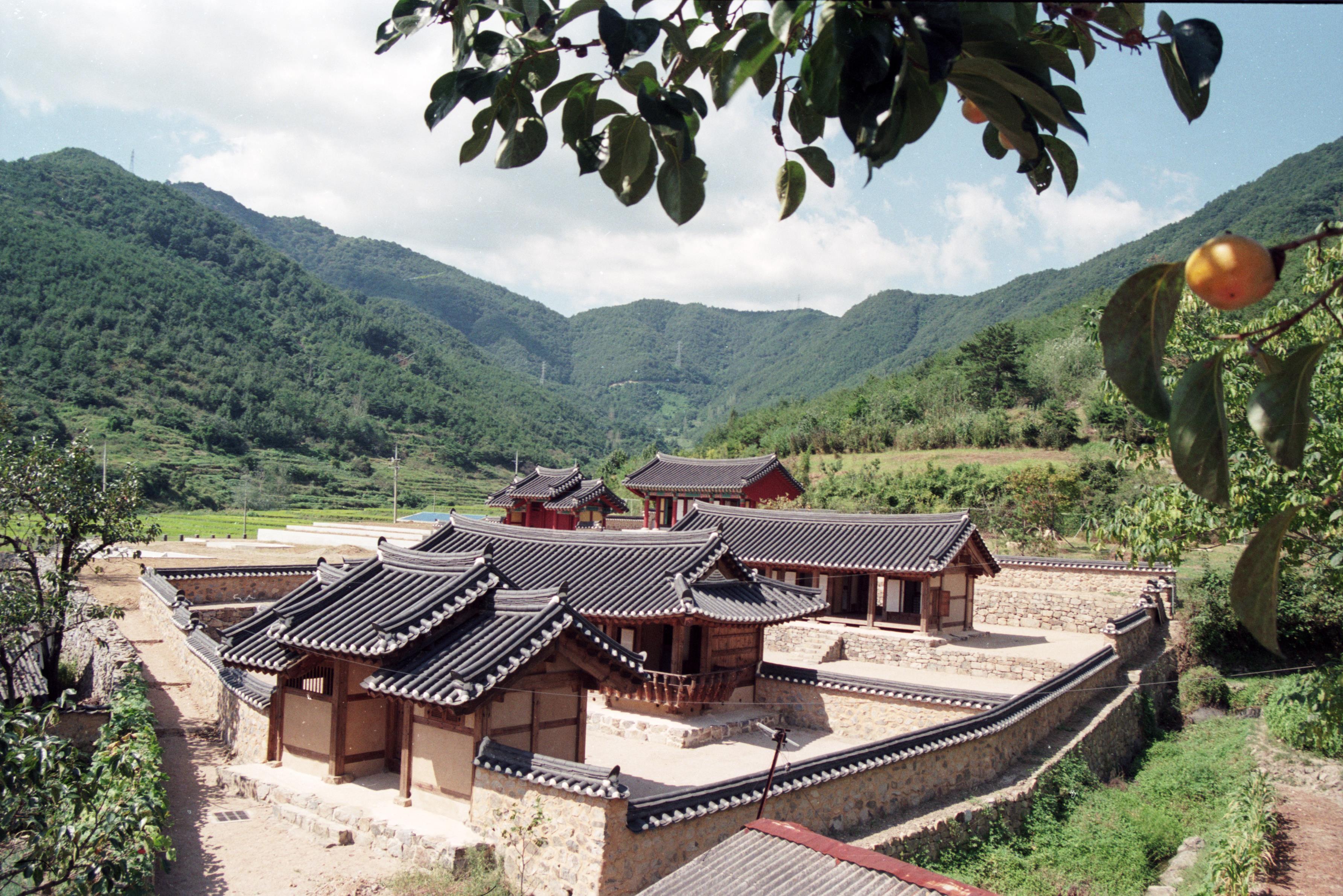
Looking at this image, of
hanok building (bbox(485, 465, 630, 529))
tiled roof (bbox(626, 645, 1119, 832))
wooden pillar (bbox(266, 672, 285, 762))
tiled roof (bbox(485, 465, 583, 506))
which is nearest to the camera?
tiled roof (bbox(626, 645, 1119, 832))

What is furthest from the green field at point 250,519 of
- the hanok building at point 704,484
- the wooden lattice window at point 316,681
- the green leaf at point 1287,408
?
the green leaf at point 1287,408

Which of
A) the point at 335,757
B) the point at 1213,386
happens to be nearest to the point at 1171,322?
the point at 1213,386

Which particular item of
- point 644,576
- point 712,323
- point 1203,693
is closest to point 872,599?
point 1203,693

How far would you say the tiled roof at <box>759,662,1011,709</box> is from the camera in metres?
13.7

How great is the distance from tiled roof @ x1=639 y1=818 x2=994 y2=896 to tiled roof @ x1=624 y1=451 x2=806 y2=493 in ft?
84.5

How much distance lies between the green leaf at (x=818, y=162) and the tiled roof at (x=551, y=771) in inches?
272

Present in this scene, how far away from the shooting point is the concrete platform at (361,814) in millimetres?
8484

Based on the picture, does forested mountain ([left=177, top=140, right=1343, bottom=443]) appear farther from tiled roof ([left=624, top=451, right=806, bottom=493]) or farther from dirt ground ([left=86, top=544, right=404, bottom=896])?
dirt ground ([left=86, top=544, right=404, bottom=896])

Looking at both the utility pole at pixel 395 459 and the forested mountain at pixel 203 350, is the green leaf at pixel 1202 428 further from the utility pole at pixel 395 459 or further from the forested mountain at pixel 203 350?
the forested mountain at pixel 203 350

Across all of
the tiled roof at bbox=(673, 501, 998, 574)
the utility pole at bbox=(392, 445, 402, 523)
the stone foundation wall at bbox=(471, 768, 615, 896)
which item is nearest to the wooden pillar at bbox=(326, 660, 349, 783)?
the stone foundation wall at bbox=(471, 768, 615, 896)

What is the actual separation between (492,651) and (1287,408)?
8.94m

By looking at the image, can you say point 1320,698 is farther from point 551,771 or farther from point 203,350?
point 203,350

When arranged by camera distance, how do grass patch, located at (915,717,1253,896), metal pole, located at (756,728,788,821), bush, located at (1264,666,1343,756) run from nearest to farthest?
metal pole, located at (756,728,788,821)
bush, located at (1264,666,1343,756)
grass patch, located at (915,717,1253,896)

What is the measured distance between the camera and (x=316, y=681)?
10953 millimetres
